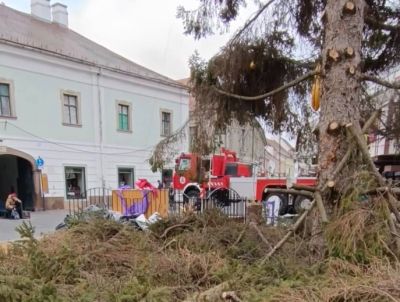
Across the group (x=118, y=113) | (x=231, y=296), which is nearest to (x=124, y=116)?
(x=118, y=113)

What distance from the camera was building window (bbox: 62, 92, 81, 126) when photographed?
15922 mm

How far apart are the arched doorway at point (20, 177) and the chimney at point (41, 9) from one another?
25.1 feet

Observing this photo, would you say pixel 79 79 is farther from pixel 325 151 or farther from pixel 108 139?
pixel 325 151

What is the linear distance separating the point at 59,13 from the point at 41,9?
1116 millimetres

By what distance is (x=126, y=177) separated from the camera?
18.9 metres

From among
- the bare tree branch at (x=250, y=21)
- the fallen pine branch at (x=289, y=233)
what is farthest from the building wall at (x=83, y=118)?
the fallen pine branch at (x=289, y=233)

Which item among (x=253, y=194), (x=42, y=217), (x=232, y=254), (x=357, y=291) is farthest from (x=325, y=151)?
(x=42, y=217)

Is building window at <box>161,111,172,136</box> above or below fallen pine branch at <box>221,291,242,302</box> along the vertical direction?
above

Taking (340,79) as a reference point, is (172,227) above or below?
below

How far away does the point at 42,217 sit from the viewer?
505 inches

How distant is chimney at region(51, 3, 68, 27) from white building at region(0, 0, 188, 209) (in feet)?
0.17

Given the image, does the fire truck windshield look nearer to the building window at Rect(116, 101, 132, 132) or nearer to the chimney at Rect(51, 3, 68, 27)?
the building window at Rect(116, 101, 132, 132)

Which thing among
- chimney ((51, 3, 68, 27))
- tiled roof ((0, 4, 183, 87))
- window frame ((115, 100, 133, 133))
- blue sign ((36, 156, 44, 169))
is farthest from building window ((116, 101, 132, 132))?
chimney ((51, 3, 68, 27))

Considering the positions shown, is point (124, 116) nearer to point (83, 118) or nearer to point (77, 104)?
point (83, 118)
